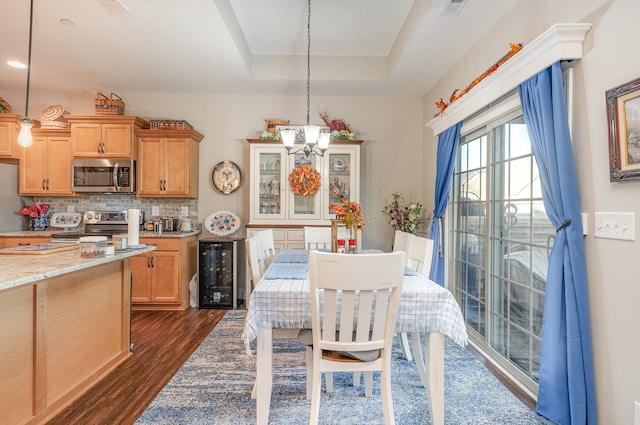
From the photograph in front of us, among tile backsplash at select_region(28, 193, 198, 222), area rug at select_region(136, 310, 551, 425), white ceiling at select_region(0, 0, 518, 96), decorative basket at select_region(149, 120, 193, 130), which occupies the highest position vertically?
white ceiling at select_region(0, 0, 518, 96)

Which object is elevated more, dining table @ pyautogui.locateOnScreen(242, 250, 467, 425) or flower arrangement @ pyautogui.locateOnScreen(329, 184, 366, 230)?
flower arrangement @ pyautogui.locateOnScreen(329, 184, 366, 230)

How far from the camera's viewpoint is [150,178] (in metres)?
4.24

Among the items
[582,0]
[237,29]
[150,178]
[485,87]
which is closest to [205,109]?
[150,178]

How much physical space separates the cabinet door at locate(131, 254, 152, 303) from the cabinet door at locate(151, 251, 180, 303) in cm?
6

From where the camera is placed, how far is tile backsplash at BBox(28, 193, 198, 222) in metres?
4.52

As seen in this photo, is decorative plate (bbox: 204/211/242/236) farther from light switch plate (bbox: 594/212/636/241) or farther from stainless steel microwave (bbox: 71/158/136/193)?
light switch plate (bbox: 594/212/636/241)

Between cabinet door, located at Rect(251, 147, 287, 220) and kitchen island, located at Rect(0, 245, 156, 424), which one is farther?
cabinet door, located at Rect(251, 147, 287, 220)

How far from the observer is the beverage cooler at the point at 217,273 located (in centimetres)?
412

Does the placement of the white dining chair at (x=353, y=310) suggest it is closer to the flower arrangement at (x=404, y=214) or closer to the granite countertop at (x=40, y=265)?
the granite countertop at (x=40, y=265)

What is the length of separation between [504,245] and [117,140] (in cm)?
435

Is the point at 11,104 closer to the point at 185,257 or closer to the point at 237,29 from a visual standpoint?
the point at 185,257

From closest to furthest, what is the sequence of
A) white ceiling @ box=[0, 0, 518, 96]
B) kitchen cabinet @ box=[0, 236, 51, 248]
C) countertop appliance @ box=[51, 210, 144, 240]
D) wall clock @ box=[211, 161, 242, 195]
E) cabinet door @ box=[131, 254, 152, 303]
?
white ceiling @ box=[0, 0, 518, 96] → kitchen cabinet @ box=[0, 236, 51, 248] → cabinet door @ box=[131, 254, 152, 303] → countertop appliance @ box=[51, 210, 144, 240] → wall clock @ box=[211, 161, 242, 195]

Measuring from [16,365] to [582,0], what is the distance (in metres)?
3.55

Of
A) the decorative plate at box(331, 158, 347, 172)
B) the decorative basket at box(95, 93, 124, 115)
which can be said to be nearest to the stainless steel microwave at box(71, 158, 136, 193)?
the decorative basket at box(95, 93, 124, 115)
